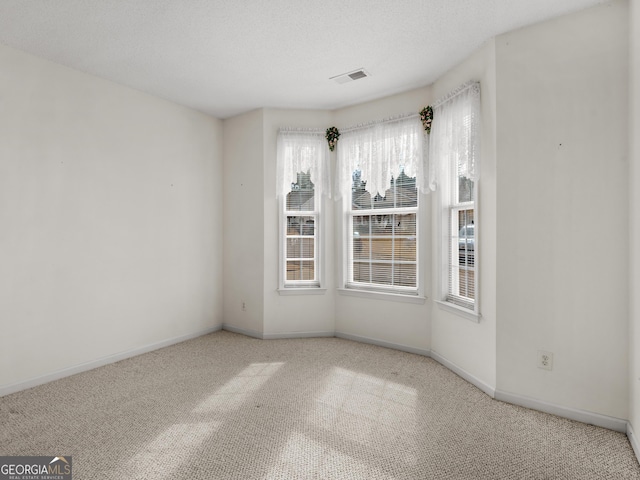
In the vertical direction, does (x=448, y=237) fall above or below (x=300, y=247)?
above

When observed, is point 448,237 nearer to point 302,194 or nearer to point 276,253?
point 302,194

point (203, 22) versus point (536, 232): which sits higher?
point (203, 22)

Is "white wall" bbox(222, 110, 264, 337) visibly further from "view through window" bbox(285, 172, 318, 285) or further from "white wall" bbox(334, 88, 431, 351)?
"white wall" bbox(334, 88, 431, 351)

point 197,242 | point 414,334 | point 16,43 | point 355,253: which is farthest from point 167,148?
point 414,334

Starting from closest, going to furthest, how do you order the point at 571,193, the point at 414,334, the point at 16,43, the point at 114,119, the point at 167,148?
the point at 571,193 → the point at 16,43 → the point at 114,119 → the point at 414,334 → the point at 167,148

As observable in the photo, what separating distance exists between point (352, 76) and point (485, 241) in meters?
1.95

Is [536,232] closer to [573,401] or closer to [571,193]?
[571,193]

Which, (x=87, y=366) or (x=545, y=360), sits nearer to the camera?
(x=545, y=360)

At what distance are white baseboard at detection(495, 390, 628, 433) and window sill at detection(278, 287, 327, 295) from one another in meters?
2.14

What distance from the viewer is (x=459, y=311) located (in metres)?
3.08

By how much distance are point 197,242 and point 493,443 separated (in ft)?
11.8

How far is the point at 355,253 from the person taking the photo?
414cm

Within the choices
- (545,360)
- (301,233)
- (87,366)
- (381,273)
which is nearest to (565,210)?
(545,360)

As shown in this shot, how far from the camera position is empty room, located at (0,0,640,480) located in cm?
215
